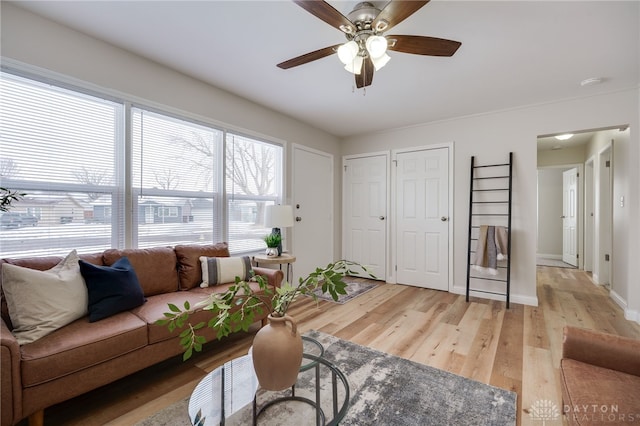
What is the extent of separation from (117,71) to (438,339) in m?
3.60

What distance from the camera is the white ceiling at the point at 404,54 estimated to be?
6.08 feet

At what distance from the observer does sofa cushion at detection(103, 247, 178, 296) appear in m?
2.16

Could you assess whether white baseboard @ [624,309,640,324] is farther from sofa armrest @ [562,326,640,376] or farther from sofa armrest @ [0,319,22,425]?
sofa armrest @ [0,319,22,425]

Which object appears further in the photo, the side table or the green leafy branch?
the side table

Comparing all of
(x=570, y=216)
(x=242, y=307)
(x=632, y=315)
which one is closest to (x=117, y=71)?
(x=242, y=307)

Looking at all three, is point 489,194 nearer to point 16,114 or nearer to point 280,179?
point 280,179

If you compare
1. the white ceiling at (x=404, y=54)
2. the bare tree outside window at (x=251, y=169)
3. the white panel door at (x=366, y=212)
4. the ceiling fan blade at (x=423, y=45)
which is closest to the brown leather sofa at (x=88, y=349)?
the bare tree outside window at (x=251, y=169)

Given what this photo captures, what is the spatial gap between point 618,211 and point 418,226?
2.33 m

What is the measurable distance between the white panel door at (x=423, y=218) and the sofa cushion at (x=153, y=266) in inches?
128

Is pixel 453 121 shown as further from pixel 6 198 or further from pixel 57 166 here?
pixel 6 198

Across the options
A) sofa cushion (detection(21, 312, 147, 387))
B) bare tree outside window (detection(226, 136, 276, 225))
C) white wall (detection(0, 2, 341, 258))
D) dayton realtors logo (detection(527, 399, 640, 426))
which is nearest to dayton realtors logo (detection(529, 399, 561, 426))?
dayton realtors logo (detection(527, 399, 640, 426))

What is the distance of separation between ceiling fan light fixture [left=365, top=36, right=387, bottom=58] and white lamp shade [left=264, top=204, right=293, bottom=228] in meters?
1.99

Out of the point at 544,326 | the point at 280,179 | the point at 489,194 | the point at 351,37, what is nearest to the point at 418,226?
the point at 489,194

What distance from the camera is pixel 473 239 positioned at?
3820 mm
